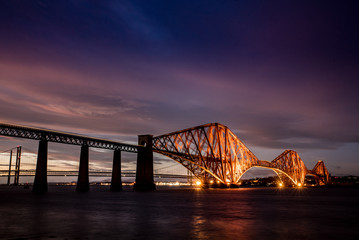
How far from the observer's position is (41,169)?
60688 mm

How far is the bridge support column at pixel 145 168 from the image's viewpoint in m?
93.1

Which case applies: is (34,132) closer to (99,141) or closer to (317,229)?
(99,141)

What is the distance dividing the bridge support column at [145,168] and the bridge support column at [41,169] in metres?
33.3

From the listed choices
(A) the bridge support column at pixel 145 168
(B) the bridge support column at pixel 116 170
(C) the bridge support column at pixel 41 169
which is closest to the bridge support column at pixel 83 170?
(C) the bridge support column at pixel 41 169

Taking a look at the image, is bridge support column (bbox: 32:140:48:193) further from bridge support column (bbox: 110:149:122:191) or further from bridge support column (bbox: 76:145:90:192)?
bridge support column (bbox: 110:149:122:191)

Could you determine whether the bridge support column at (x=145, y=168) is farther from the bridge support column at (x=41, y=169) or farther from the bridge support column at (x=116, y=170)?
the bridge support column at (x=41, y=169)

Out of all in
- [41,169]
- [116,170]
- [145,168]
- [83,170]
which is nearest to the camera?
[41,169]

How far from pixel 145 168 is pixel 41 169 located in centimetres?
3787

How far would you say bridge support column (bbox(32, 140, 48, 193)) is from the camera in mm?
60625

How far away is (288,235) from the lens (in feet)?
47.1

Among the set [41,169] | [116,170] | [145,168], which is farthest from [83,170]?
[145,168]

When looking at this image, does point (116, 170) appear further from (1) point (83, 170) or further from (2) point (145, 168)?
(1) point (83, 170)

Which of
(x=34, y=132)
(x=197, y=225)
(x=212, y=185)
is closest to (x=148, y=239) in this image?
(x=197, y=225)

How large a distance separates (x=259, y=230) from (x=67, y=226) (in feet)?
33.7
